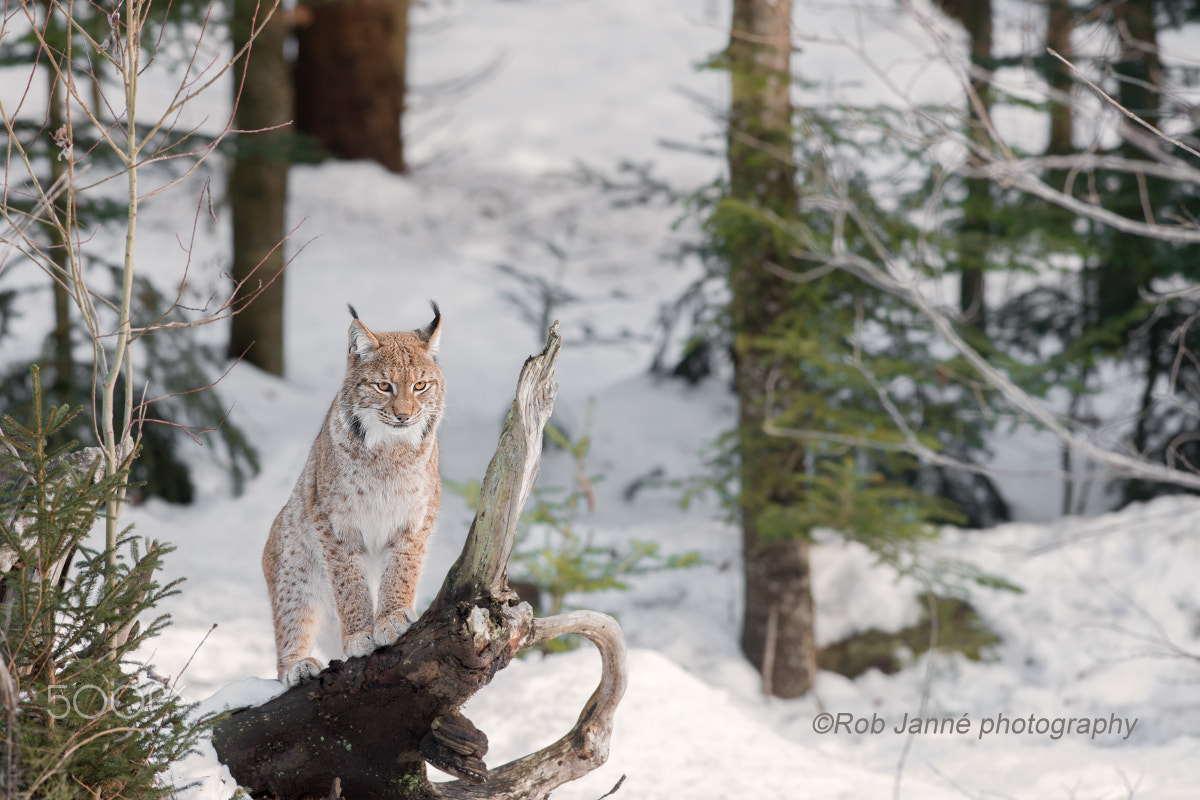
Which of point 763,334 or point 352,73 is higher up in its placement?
point 352,73

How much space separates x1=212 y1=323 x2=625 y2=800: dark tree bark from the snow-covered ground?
0.21m

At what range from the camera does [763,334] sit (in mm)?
6902

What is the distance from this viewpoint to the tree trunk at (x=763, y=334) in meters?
6.52

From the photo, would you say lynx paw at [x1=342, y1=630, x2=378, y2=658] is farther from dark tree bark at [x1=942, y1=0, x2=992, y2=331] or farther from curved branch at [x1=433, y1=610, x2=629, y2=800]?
dark tree bark at [x1=942, y1=0, x2=992, y2=331]

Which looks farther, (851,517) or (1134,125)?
(1134,125)

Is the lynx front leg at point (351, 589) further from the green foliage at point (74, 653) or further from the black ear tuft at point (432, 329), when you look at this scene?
the black ear tuft at point (432, 329)

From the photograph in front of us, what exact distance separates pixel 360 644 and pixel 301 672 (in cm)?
29

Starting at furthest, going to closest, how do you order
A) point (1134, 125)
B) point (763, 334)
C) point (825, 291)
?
point (1134, 125) < point (763, 334) < point (825, 291)

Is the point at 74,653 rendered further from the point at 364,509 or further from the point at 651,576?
the point at 651,576

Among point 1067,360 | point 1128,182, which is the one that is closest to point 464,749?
point 1067,360

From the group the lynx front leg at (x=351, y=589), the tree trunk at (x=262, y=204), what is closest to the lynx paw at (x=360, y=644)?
the lynx front leg at (x=351, y=589)

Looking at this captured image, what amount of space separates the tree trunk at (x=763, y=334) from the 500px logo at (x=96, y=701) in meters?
4.42

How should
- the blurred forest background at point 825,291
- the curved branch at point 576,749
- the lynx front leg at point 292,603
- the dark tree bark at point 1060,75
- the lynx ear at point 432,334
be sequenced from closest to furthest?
the lynx ear at point 432,334
the lynx front leg at point 292,603
the curved branch at point 576,749
the blurred forest background at point 825,291
the dark tree bark at point 1060,75

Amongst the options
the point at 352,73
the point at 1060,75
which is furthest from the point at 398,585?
the point at 352,73
